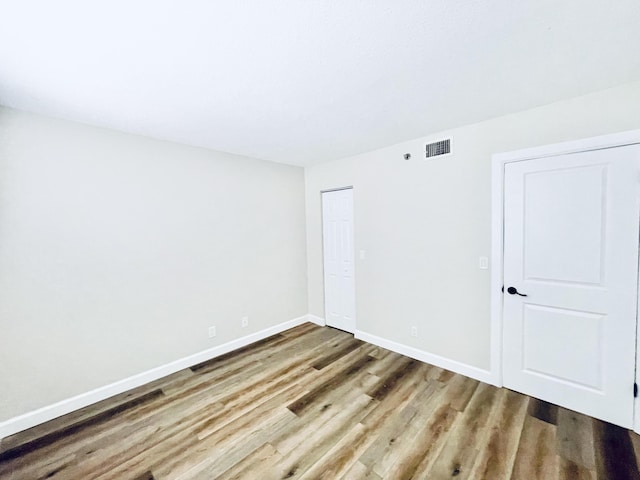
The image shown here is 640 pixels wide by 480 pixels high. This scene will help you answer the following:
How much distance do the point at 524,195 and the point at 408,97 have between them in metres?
1.32

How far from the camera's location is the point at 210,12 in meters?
1.16

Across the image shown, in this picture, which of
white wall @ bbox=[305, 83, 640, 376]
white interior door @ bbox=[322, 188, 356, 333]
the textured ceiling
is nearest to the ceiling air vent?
white wall @ bbox=[305, 83, 640, 376]

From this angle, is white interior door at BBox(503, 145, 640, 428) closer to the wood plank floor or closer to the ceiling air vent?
the wood plank floor

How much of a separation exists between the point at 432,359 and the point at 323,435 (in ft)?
5.00

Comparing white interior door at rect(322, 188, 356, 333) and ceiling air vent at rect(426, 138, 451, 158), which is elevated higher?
ceiling air vent at rect(426, 138, 451, 158)

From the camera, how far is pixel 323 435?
190 cm

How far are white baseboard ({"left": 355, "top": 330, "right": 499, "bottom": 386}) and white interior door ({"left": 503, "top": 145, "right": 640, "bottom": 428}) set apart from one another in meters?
0.20

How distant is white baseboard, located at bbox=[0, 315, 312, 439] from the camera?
2.01 meters

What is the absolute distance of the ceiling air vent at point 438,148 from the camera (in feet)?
8.64

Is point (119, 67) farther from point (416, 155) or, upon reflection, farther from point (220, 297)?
point (416, 155)

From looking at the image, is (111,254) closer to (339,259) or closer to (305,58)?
(305,58)

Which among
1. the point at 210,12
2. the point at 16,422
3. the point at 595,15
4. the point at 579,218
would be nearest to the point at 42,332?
the point at 16,422

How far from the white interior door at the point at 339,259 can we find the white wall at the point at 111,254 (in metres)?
0.99

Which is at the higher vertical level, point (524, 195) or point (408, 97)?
point (408, 97)
